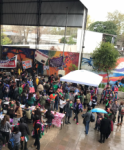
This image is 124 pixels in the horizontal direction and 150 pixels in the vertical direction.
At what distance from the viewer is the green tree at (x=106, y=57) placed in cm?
1309

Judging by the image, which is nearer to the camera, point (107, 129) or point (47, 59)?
point (107, 129)

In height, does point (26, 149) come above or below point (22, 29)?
below

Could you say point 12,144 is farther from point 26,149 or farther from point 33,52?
point 33,52

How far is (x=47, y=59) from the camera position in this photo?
1645cm

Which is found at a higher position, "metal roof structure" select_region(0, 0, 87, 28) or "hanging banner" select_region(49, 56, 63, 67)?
"metal roof structure" select_region(0, 0, 87, 28)

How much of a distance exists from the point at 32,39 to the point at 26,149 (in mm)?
13698

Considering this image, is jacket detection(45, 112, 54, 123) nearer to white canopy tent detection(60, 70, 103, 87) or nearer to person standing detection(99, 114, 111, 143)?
person standing detection(99, 114, 111, 143)

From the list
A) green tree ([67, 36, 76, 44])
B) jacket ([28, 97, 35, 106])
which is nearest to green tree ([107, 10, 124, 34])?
green tree ([67, 36, 76, 44])

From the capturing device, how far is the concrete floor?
6.03 m

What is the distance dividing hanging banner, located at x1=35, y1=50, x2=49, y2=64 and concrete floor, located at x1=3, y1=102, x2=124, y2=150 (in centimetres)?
1014

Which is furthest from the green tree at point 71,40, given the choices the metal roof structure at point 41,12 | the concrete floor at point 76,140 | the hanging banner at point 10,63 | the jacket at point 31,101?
the concrete floor at point 76,140

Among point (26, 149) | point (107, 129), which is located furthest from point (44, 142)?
point (107, 129)

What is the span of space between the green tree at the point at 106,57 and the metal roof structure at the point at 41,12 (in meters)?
3.78

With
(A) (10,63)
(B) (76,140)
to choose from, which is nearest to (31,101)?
(B) (76,140)
